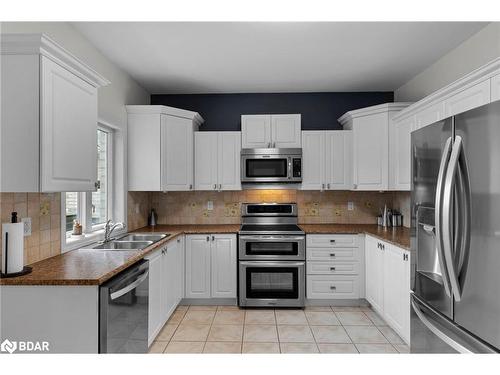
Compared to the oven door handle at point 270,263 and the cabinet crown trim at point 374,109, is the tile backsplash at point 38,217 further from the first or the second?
the cabinet crown trim at point 374,109

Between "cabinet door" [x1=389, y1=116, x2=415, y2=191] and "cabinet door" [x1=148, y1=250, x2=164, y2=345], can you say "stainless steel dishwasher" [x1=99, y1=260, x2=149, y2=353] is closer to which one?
"cabinet door" [x1=148, y1=250, x2=164, y2=345]

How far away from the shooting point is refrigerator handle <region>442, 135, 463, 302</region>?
4.43 feet

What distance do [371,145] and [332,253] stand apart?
4.25ft

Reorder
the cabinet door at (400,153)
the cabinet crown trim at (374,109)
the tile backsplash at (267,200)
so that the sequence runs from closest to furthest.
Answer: the cabinet door at (400,153) → the cabinet crown trim at (374,109) → the tile backsplash at (267,200)

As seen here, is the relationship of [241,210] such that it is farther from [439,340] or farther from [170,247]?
[439,340]

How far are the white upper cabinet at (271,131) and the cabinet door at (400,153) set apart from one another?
104 centimetres

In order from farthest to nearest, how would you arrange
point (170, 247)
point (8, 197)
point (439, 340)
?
point (170, 247) < point (8, 197) < point (439, 340)

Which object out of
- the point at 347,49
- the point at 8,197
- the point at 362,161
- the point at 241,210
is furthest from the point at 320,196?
the point at 8,197

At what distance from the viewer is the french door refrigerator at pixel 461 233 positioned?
1.22 metres

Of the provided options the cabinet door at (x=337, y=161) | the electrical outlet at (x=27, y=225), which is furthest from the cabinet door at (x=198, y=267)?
the electrical outlet at (x=27, y=225)

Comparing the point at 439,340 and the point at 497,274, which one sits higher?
the point at 497,274

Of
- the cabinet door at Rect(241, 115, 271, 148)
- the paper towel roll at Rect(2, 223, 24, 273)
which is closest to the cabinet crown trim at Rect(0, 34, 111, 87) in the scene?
the paper towel roll at Rect(2, 223, 24, 273)

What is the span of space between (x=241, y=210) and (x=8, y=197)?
2616 mm

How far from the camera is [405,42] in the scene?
2705 mm
